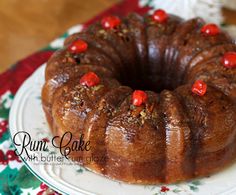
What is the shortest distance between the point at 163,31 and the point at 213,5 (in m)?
0.57

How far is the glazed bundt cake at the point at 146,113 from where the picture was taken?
2.14 m

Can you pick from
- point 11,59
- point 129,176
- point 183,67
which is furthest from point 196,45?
point 11,59

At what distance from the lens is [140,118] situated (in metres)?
2.14

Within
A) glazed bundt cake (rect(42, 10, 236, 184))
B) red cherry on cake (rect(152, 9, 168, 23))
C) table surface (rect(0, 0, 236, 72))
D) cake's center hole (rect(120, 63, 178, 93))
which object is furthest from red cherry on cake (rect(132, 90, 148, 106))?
table surface (rect(0, 0, 236, 72))

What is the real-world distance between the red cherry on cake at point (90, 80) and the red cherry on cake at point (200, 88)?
0.47 metres

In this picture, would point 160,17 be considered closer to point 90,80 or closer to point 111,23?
Answer: point 111,23

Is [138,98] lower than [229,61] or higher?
lower

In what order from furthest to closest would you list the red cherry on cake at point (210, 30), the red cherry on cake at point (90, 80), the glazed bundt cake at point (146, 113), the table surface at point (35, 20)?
the table surface at point (35, 20) → the red cherry on cake at point (210, 30) → the red cherry on cake at point (90, 80) → the glazed bundt cake at point (146, 113)

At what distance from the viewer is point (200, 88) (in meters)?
2.22

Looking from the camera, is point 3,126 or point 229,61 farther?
point 3,126

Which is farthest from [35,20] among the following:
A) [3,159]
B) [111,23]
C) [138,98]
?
[138,98]

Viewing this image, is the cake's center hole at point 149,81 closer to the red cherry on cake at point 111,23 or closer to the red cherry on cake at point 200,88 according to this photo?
the red cherry on cake at point 111,23

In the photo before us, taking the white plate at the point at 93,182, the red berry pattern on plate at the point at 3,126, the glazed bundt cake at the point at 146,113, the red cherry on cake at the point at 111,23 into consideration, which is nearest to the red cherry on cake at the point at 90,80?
the glazed bundt cake at the point at 146,113

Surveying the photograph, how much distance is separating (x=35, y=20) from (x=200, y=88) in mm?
2091
